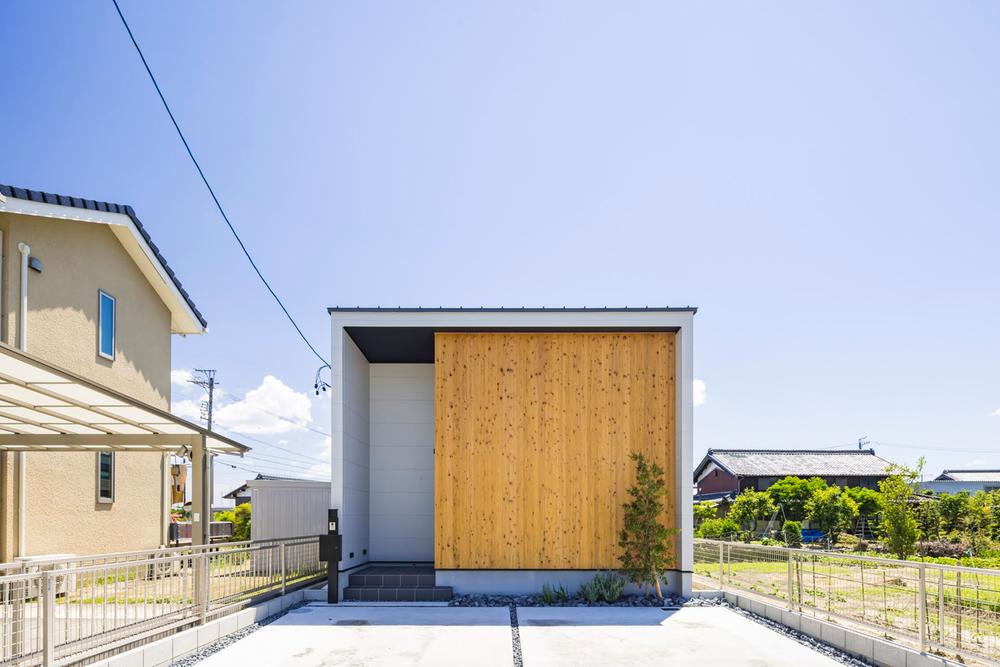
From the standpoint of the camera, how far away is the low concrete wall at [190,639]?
6127 mm

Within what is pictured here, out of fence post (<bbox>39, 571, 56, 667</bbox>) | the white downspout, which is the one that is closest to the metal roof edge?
the white downspout

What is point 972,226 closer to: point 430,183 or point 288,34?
point 430,183

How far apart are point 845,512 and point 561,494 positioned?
15.9m

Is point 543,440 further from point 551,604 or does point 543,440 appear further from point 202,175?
point 202,175

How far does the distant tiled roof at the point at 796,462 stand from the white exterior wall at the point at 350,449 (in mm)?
25568

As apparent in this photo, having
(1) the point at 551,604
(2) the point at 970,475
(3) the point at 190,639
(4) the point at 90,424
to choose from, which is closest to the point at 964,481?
(2) the point at 970,475

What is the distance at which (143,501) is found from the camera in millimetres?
14102

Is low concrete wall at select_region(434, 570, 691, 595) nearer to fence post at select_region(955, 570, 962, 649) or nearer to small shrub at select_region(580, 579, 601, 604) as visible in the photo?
small shrub at select_region(580, 579, 601, 604)

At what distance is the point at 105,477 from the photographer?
1285 cm

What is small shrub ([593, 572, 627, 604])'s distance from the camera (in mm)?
9750

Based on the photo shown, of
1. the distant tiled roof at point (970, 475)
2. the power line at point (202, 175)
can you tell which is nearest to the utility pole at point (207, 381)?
the power line at point (202, 175)

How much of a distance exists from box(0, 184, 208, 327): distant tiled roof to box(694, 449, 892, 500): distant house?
87.6ft

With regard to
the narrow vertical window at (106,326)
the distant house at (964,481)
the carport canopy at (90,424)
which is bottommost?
the distant house at (964,481)

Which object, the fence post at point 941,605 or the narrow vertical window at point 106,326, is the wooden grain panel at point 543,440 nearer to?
the fence post at point 941,605
